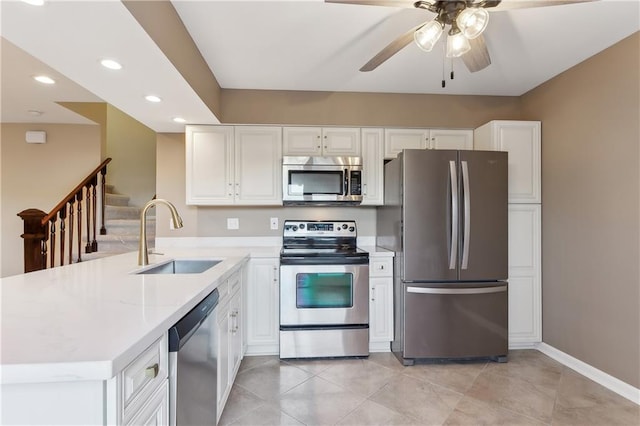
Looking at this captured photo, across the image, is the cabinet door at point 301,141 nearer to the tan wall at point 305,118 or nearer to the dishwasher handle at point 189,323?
the tan wall at point 305,118

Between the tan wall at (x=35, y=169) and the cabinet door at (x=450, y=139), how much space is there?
4193 millimetres

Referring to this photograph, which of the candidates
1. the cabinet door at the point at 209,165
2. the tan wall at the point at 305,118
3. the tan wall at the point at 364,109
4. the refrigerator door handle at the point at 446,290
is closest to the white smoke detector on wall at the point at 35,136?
the tan wall at the point at 305,118

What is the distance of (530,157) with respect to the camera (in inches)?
109

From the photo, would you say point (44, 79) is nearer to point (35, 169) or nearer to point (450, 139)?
point (35, 169)

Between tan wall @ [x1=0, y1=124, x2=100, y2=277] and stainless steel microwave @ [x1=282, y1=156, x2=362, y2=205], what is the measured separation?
9.72ft

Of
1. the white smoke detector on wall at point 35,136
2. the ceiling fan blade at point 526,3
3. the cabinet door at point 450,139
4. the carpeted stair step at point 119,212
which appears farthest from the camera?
the carpeted stair step at point 119,212

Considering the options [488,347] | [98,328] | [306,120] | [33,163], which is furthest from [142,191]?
[488,347]

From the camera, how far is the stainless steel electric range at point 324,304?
8.42 ft

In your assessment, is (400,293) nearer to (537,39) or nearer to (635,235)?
(635,235)

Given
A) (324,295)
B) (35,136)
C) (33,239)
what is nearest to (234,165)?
(324,295)

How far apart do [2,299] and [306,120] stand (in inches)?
96.0

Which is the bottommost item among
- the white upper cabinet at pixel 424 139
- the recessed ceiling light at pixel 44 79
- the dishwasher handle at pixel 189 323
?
the dishwasher handle at pixel 189 323

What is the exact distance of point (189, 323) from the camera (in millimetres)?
1186

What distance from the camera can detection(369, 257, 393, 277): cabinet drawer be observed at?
8.82 feet
